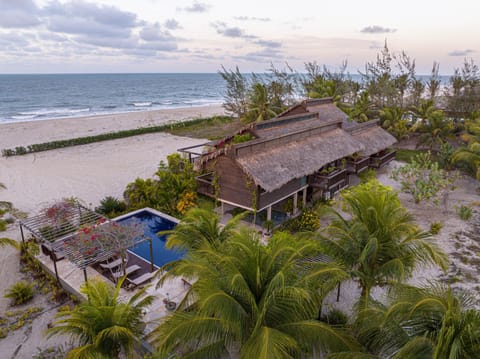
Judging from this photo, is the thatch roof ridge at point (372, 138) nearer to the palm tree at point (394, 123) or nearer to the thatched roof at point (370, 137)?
the thatched roof at point (370, 137)

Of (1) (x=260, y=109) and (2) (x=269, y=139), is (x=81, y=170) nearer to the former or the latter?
(2) (x=269, y=139)

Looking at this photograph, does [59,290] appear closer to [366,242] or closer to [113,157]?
[366,242]

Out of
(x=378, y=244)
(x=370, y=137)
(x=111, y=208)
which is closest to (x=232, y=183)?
(x=111, y=208)

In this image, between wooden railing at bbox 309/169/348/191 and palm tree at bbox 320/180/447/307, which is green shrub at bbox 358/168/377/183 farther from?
palm tree at bbox 320/180/447/307

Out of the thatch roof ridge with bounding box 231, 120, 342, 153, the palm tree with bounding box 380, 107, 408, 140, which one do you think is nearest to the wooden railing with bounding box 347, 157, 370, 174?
the thatch roof ridge with bounding box 231, 120, 342, 153

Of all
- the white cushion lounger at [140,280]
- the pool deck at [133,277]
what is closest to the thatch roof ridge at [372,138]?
the pool deck at [133,277]

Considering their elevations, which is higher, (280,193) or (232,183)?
(232,183)
